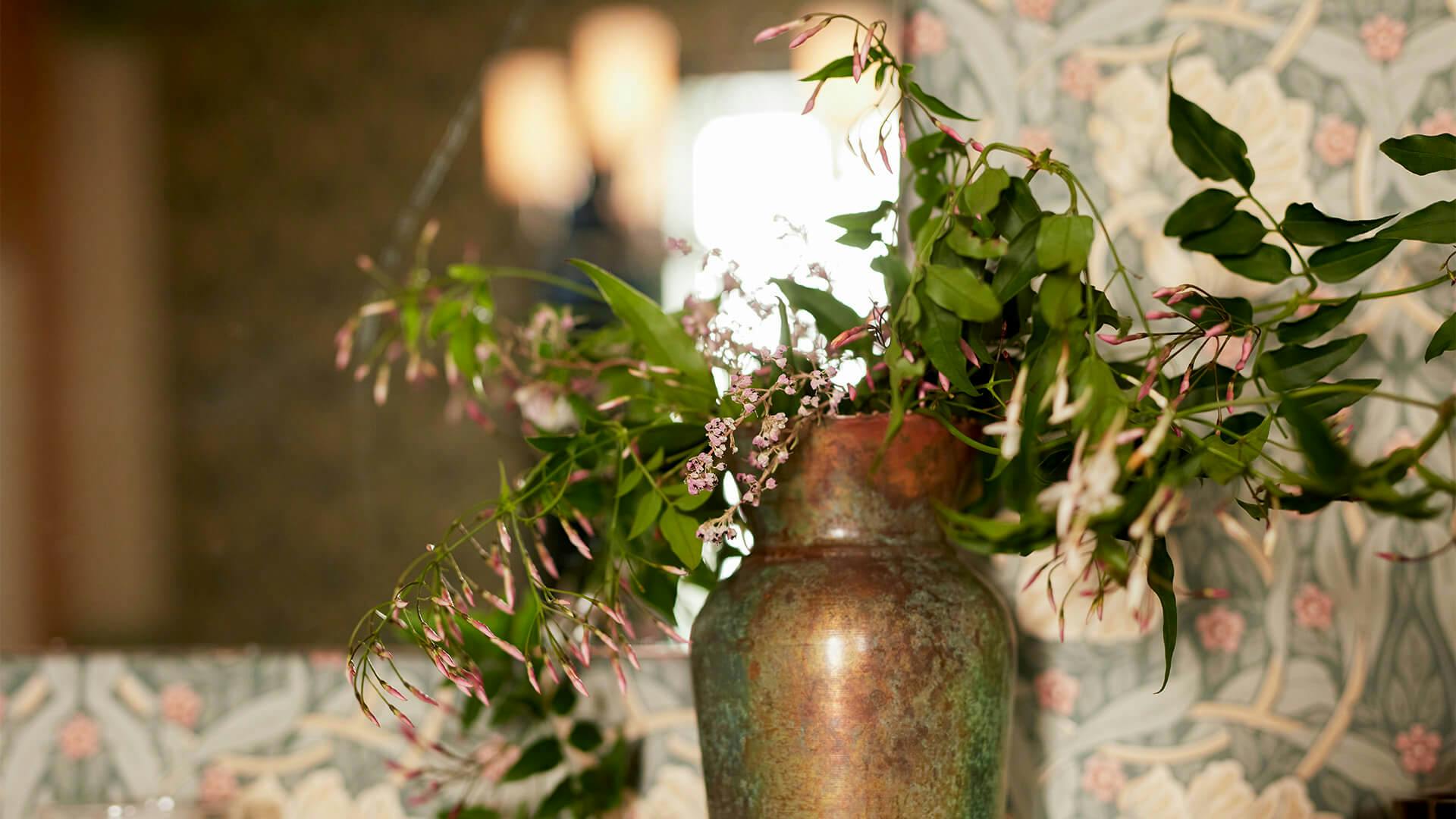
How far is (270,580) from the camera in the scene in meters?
0.98

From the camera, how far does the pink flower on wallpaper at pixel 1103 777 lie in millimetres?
885

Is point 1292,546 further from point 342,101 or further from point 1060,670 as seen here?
point 342,101

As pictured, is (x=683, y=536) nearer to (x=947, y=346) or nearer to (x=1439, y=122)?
(x=947, y=346)

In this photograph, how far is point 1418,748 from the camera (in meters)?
0.87

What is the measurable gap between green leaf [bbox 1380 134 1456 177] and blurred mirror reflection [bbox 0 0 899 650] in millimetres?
406

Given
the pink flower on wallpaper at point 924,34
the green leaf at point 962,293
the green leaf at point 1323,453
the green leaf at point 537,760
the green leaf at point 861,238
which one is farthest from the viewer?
the pink flower on wallpaper at point 924,34

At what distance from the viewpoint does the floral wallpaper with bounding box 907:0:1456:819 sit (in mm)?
876

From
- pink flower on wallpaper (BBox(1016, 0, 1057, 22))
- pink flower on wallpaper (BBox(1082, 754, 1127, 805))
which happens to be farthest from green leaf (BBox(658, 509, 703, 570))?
pink flower on wallpaper (BBox(1016, 0, 1057, 22))

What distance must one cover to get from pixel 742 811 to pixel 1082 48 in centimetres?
68

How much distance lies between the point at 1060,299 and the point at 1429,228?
0.82 feet

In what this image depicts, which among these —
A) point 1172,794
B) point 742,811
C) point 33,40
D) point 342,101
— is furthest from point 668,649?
point 33,40

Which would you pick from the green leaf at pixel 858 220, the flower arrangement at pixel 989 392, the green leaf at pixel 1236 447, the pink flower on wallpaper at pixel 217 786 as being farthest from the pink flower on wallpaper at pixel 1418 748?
the pink flower on wallpaper at pixel 217 786

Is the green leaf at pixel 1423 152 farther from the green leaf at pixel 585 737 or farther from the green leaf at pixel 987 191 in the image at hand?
the green leaf at pixel 585 737

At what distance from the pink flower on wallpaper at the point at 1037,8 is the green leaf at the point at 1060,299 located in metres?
0.50
